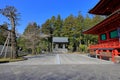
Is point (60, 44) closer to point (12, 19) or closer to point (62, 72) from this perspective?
point (12, 19)

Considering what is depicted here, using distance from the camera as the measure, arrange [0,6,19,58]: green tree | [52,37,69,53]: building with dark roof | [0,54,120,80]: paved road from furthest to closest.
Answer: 1. [52,37,69,53]: building with dark roof
2. [0,6,19,58]: green tree
3. [0,54,120,80]: paved road

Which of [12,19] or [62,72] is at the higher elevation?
[12,19]

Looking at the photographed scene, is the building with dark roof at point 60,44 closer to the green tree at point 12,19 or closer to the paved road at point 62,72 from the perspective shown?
the green tree at point 12,19

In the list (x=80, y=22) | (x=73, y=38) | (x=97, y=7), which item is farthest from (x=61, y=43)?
(x=97, y=7)

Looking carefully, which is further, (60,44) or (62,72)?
(60,44)

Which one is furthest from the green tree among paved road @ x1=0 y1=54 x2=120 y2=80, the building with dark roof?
the building with dark roof

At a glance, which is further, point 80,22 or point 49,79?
point 80,22

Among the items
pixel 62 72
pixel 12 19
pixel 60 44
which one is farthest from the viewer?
pixel 60 44

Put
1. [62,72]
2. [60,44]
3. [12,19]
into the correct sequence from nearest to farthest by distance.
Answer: [62,72], [12,19], [60,44]

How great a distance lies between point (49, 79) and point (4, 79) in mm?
1562

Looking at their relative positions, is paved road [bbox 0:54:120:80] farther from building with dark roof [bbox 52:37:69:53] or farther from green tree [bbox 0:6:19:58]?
building with dark roof [bbox 52:37:69:53]

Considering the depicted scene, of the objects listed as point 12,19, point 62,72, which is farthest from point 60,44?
point 62,72

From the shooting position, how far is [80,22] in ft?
128

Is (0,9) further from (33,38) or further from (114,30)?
(33,38)
